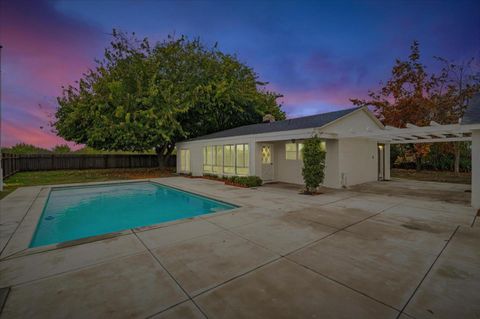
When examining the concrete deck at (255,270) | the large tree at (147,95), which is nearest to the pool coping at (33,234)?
the concrete deck at (255,270)

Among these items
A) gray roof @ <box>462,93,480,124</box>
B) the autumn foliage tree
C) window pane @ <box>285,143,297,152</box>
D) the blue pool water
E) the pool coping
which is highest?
the autumn foliage tree

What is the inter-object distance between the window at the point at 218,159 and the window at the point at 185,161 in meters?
3.74

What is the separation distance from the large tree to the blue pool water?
18.9 ft

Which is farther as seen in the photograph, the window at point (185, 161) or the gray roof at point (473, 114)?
the window at point (185, 161)

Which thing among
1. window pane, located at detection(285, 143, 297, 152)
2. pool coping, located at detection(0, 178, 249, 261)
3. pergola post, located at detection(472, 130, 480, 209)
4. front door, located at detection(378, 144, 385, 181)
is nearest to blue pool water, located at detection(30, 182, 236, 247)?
pool coping, located at detection(0, 178, 249, 261)

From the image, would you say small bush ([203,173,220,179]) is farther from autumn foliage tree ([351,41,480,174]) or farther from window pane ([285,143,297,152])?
autumn foliage tree ([351,41,480,174])

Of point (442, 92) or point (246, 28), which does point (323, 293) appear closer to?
point (246, 28)

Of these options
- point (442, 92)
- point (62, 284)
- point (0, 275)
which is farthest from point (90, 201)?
point (442, 92)

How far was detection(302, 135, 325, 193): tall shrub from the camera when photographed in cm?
911

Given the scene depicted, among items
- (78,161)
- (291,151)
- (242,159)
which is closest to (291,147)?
(291,151)

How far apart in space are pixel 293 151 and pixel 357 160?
11.2 ft

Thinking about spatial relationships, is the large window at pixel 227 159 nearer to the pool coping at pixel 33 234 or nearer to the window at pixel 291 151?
the window at pixel 291 151

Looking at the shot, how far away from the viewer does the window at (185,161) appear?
1836 cm

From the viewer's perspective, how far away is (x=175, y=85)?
18406mm
